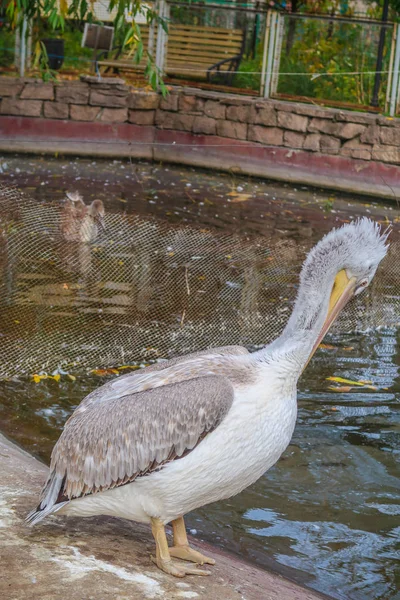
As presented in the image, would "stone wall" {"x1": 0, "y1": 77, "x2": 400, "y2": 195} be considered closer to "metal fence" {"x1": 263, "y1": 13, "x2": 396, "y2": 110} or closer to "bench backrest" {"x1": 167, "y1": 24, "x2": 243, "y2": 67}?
"metal fence" {"x1": 263, "y1": 13, "x2": 396, "y2": 110}

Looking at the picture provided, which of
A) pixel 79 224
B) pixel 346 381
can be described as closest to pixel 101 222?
pixel 79 224

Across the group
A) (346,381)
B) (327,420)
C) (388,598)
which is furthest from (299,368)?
(346,381)

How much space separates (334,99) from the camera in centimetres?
1398

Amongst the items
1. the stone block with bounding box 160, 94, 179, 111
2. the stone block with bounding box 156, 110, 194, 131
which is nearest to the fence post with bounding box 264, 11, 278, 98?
the stone block with bounding box 156, 110, 194, 131

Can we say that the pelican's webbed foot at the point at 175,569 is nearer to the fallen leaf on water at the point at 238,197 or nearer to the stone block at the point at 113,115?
the fallen leaf on water at the point at 238,197

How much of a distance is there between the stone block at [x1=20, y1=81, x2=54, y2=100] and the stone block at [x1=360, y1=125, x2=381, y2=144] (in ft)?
15.8

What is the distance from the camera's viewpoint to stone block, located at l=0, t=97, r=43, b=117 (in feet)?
46.7

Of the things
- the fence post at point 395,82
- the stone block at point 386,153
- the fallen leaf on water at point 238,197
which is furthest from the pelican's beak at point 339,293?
the fence post at point 395,82

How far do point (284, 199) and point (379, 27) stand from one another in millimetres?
3003

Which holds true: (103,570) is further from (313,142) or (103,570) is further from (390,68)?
(390,68)

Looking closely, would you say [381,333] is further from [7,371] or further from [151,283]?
[7,371]

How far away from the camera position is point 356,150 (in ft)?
43.6

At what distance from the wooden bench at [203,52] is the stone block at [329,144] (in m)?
2.08

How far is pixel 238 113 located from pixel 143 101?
63.5 inches
